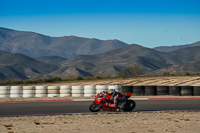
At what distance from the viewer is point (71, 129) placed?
36.0 feet

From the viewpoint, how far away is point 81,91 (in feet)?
73.4

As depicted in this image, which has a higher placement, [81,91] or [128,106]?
[81,91]

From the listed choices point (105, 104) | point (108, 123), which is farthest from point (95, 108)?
point (108, 123)

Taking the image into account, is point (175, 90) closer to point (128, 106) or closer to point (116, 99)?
point (128, 106)

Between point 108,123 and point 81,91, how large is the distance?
34.3 feet

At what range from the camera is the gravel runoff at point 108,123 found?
10.8 meters

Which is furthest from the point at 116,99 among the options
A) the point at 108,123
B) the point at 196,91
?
the point at 196,91

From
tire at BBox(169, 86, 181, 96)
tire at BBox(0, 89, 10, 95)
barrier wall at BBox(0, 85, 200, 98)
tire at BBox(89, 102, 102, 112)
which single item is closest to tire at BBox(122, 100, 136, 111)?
tire at BBox(89, 102, 102, 112)

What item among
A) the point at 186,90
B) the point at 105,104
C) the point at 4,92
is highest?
the point at 186,90

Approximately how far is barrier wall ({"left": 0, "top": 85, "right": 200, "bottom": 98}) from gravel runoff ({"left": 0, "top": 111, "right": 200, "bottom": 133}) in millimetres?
7897

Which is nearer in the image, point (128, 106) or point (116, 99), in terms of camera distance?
point (116, 99)

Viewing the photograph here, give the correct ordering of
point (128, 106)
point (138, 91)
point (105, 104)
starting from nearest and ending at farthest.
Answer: point (105, 104) → point (128, 106) → point (138, 91)

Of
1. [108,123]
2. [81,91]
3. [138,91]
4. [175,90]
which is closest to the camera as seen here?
[108,123]

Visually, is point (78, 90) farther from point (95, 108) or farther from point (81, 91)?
point (95, 108)
